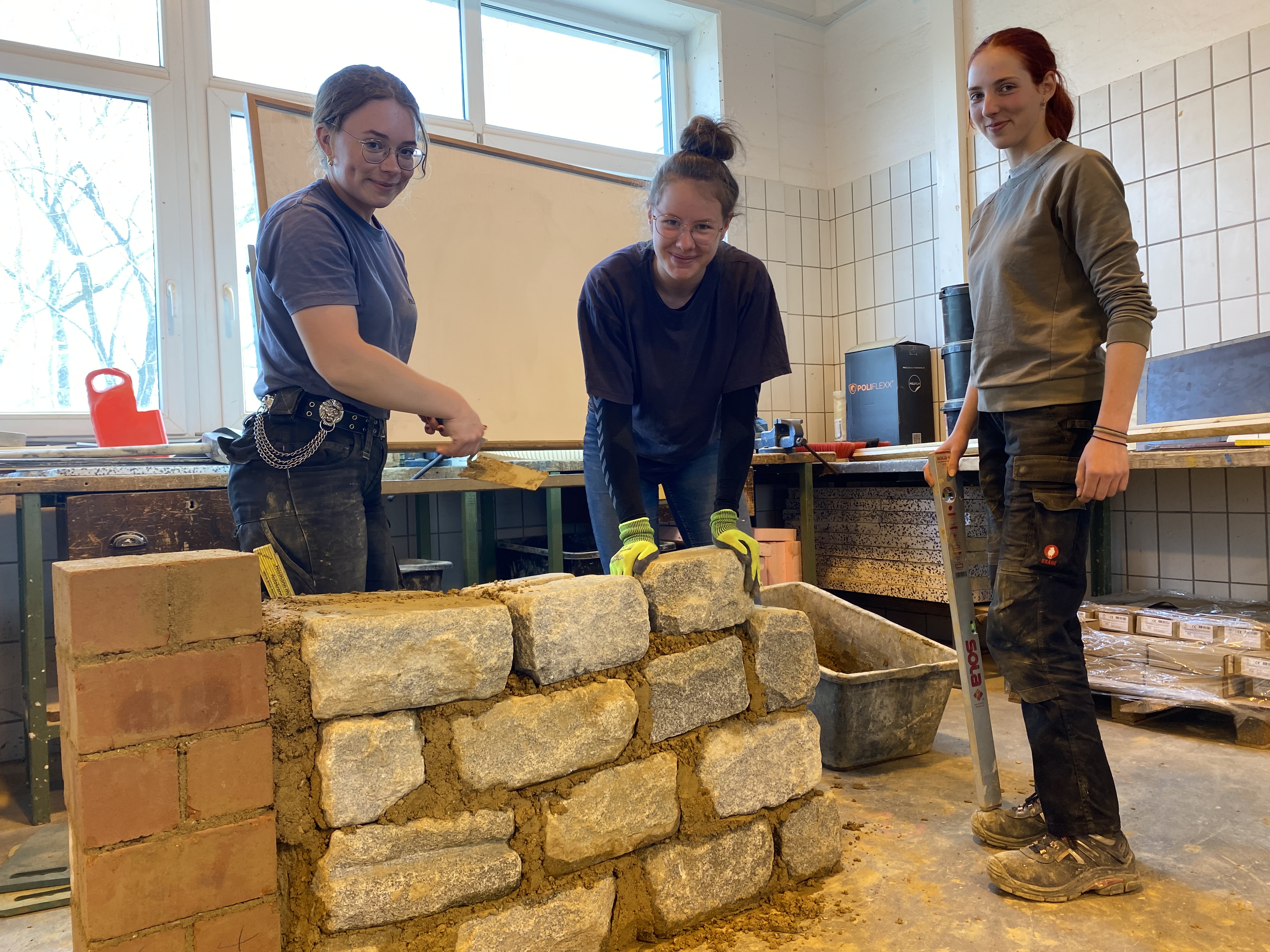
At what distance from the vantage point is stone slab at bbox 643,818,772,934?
1.37 metres

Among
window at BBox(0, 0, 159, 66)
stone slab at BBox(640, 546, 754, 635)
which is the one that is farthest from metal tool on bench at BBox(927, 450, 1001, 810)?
window at BBox(0, 0, 159, 66)

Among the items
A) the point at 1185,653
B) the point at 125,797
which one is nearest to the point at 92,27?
the point at 125,797

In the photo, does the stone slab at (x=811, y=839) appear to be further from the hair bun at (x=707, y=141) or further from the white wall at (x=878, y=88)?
the white wall at (x=878, y=88)

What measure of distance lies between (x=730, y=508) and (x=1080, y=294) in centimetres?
69

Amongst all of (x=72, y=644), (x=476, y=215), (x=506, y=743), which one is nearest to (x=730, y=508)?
(x=506, y=743)

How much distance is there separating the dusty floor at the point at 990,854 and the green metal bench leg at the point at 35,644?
123 millimetres

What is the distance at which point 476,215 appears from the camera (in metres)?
3.24

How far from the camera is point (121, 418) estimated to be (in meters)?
2.57

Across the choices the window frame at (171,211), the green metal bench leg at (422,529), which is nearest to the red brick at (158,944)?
the green metal bench leg at (422,529)

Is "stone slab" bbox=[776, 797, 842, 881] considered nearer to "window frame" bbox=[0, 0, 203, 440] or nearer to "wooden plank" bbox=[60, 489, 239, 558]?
"wooden plank" bbox=[60, 489, 239, 558]

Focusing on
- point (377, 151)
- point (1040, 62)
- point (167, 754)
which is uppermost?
point (1040, 62)

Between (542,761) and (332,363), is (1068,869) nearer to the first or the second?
(542,761)

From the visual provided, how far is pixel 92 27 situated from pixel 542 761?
10.1ft

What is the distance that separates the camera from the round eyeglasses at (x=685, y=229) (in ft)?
4.83
